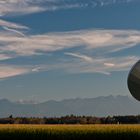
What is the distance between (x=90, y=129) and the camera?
42.6 m

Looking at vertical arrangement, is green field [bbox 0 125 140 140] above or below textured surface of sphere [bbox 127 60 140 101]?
below

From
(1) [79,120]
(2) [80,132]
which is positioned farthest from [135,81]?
(1) [79,120]

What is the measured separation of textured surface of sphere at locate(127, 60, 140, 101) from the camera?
39906mm

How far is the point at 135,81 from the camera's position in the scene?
4116 cm

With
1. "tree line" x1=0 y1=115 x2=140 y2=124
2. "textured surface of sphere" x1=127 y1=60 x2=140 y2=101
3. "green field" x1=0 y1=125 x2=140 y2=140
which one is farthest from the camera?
"tree line" x1=0 y1=115 x2=140 y2=124

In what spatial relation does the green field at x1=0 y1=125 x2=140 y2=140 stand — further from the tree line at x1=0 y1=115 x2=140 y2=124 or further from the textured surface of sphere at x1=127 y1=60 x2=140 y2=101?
the tree line at x1=0 y1=115 x2=140 y2=124

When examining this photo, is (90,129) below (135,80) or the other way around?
below

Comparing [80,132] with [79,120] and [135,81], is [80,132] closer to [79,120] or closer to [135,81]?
[135,81]

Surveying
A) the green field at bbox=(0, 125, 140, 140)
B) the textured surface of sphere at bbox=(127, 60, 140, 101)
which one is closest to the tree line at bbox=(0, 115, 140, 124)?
the green field at bbox=(0, 125, 140, 140)
